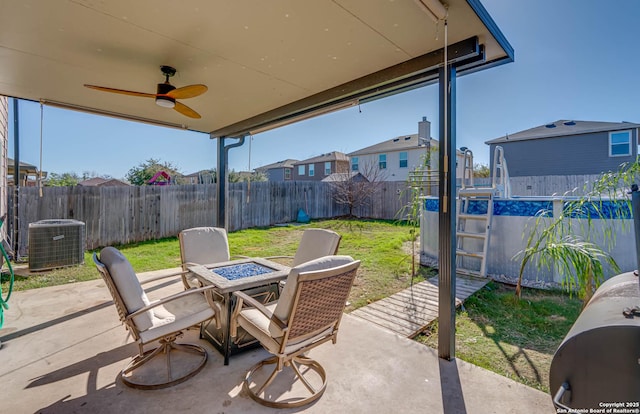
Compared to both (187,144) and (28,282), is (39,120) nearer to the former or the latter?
(28,282)

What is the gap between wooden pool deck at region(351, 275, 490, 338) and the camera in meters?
3.23

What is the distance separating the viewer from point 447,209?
8.49 feet

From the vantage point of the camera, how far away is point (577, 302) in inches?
150

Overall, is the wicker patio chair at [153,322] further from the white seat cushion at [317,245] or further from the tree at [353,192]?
the tree at [353,192]

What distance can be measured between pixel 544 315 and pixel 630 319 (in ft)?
8.79

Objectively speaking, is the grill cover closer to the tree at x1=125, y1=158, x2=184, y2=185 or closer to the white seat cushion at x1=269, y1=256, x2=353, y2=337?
the white seat cushion at x1=269, y1=256, x2=353, y2=337

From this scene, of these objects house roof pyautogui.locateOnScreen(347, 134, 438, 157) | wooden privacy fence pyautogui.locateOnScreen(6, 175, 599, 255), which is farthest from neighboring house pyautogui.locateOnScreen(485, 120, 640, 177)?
house roof pyautogui.locateOnScreen(347, 134, 438, 157)

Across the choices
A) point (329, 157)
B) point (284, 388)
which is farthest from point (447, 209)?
point (329, 157)

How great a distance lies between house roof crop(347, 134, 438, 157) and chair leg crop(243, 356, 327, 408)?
15.8m

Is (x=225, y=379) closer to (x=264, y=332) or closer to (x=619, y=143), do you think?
(x=264, y=332)

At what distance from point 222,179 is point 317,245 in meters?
3.08

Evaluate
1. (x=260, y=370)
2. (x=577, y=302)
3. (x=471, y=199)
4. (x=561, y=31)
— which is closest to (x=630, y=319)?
(x=260, y=370)

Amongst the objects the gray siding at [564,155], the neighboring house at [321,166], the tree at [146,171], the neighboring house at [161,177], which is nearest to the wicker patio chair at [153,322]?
the neighboring house at [161,177]

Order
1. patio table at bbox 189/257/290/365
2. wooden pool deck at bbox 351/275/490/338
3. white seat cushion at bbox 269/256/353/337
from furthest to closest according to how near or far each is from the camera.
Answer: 1. wooden pool deck at bbox 351/275/490/338
2. patio table at bbox 189/257/290/365
3. white seat cushion at bbox 269/256/353/337
